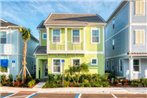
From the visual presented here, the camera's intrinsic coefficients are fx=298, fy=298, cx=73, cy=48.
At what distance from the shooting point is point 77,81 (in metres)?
30.6

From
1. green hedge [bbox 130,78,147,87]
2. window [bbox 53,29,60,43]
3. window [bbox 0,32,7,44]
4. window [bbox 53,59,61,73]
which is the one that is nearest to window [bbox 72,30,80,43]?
Result: window [bbox 53,29,60,43]

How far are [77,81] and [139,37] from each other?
8.02 m

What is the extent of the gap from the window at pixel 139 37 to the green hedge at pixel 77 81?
4965mm

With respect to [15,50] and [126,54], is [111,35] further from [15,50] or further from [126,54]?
[15,50]

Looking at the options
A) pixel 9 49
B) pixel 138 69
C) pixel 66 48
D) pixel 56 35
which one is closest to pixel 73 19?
pixel 56 35

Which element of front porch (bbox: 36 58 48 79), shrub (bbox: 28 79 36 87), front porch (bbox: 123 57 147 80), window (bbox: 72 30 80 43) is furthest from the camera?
front porch (bbox: 36 58 48 79)

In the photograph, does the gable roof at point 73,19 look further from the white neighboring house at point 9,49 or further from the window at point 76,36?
the white neighboring house at point 9,49

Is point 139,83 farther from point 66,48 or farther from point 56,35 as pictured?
point 56,35

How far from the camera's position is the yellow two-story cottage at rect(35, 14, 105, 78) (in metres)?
32.2

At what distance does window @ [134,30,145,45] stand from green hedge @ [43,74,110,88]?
496 centimetres

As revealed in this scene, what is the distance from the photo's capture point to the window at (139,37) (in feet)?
103

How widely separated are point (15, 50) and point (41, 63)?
3423 millimetres

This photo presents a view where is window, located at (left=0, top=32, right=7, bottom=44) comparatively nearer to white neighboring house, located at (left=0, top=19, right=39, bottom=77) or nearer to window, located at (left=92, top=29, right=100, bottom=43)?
white neighboring house, located at (left=0, top=19, right=39, bottom=77)

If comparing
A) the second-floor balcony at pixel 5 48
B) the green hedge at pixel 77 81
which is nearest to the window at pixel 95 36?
the green hedge at pixel 77 81
